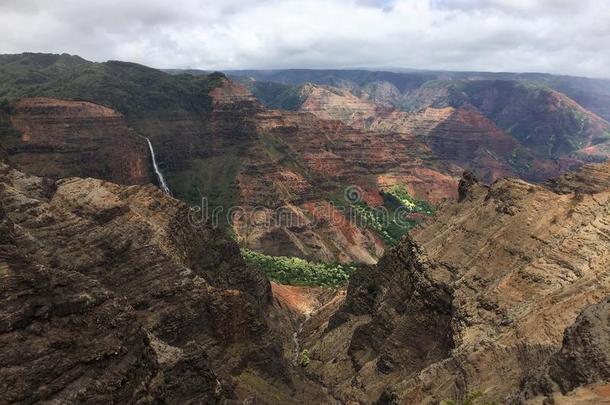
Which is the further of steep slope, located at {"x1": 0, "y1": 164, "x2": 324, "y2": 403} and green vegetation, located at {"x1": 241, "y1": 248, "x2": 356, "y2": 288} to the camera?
green vegetation, located at {"x1": 241, "y1": 248, "x2": 356, "y2": 288}

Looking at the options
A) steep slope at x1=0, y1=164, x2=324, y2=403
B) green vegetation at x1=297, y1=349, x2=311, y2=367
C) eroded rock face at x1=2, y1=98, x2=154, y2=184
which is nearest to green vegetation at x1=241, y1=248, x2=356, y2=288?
eroded rock face at x1=2, y1=98, x2=154, y2=184

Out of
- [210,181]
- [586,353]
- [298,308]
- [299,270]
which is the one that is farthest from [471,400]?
[210,181]

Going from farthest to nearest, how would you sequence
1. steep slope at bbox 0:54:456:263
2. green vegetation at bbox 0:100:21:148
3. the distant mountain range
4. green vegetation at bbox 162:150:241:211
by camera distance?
green vegetation at bbox 162:150:241:211
steep slope at bbox 0:54:456:263
green vegetation at bbox 0:100:21:148
the distant mountain range

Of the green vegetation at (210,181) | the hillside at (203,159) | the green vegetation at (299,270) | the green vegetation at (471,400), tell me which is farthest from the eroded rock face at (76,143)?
the green vegetation at (471,400)

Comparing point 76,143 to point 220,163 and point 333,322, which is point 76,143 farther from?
point 333,322

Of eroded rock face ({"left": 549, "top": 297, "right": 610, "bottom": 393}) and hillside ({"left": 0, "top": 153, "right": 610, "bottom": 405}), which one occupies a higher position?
eroded rock face ({"left": 549, "top": 297, "right": 610, "bottom": 393})

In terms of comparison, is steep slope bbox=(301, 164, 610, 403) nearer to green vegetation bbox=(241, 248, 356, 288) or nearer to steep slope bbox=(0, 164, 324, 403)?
steep slope bbox=(0, 164, 324, 403)

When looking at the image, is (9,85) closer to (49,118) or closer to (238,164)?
(49,118)
